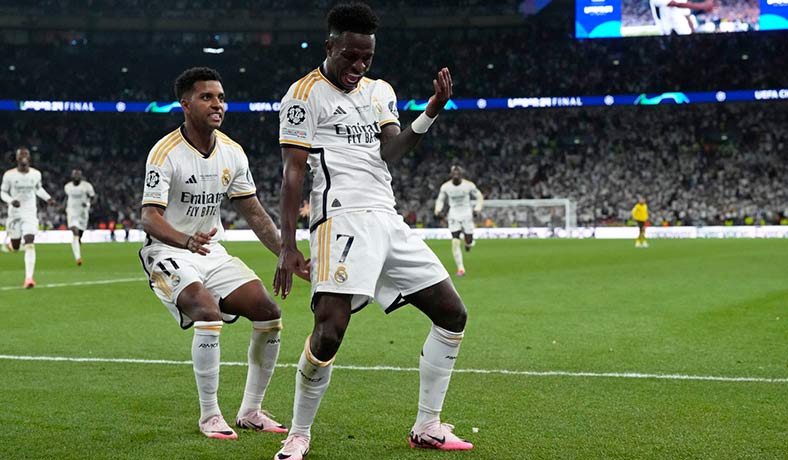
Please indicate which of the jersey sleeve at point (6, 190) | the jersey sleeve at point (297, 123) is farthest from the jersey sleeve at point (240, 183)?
the jersey sleeve at point (6, 190)

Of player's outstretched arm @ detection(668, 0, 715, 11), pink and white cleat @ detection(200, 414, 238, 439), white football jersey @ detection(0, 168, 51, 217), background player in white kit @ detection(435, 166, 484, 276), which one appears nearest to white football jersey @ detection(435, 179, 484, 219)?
background player in white kit @ detection(435, 166, 484, 276)

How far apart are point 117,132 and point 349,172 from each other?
2053 inches

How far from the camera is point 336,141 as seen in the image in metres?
5.06

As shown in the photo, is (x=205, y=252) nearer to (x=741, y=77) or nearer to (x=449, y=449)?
(x=449, y=449)

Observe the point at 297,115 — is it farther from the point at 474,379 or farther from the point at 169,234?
the point at 474,379

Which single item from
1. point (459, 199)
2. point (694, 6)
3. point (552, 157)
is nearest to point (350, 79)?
point (459, 199)

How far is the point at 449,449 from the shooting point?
5137 millimetres

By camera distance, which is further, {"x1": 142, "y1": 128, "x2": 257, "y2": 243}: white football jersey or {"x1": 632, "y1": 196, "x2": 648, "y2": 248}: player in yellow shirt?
{"x1": 632, "y1": 196, "x2": 648, "y2": 248}: player in yellow shirt

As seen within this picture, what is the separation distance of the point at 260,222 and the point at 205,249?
698 mm

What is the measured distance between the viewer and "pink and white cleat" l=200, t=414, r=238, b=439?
17.9ft

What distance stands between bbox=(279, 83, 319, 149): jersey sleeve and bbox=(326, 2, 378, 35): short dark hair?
397 millimetres

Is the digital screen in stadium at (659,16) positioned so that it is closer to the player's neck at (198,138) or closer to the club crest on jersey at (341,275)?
the player's neck at (198,138)

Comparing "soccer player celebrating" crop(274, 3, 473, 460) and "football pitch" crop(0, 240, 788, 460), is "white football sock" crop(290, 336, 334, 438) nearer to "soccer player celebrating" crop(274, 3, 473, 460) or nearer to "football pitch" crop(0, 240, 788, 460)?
"soccer player celebrating" crop(274, 3, 473, 460)

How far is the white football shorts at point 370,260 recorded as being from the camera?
4.87 m
